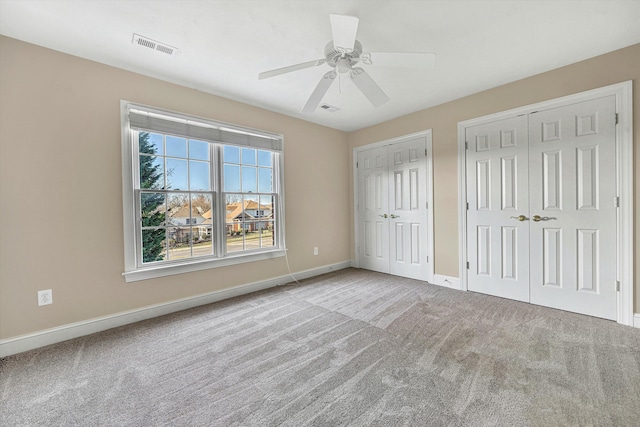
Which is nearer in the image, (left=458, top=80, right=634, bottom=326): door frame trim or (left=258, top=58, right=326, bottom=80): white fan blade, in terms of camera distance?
(left=258, top=58, right=326, bottom=80): white fan blade

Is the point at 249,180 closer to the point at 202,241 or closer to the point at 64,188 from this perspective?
the point at 202,241

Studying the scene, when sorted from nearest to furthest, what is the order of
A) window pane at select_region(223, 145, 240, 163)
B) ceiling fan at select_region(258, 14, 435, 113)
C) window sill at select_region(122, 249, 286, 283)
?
ceiling fan at select_region(258, 14, 435, 113) → window sill at select_region(122, 249, 286, 283) → window pane at select_region(223, 145, 240, 163)

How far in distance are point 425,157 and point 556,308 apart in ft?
7.58

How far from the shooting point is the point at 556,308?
108 inches

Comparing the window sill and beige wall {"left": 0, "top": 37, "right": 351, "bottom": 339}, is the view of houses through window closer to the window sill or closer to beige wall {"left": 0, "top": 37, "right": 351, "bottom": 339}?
the window sill

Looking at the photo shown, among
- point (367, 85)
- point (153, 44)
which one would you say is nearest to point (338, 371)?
point (367, 85)

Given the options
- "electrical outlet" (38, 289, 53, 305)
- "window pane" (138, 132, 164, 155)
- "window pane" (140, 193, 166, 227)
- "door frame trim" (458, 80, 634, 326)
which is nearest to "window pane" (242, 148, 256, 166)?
"window pane" (138, 132, 164, 155)

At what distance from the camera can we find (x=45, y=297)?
2.21 m

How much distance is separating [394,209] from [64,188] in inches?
156

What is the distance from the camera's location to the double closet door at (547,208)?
2.48m

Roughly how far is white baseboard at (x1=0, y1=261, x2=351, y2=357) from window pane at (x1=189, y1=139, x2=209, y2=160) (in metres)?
1.65

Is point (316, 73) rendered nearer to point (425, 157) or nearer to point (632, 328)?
point (425, 157)

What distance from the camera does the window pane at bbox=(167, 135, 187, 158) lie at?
2889mm

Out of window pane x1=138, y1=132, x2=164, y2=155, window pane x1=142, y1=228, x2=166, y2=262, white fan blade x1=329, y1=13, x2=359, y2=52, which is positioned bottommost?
window pane x1=142, y1=228, x2=166, y2=262
